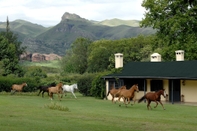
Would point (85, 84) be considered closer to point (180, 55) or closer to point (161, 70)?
point (161, 70)

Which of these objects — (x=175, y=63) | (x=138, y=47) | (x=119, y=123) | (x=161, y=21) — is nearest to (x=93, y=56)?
(x=138, y=47)

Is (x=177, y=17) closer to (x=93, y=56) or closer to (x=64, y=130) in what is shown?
(x=64, y=130)

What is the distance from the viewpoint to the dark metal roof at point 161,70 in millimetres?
30562

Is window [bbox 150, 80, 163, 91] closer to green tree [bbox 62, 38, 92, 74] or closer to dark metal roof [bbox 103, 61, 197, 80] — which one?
dark metal roof [bbox 103, 61, 197, 80]

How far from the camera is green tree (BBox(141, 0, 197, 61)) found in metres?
39.2

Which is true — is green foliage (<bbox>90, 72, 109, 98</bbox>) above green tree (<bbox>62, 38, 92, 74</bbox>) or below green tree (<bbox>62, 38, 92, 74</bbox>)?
below

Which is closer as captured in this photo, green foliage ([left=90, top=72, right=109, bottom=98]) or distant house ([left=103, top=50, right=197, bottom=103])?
distant house ([left=103, top=50, right=197, bottom=103])

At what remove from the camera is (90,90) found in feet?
131

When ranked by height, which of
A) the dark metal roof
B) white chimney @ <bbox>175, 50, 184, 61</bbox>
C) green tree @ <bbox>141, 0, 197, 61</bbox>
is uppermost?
green tree @ <bbox>141, 0, 197, 61</bbox>

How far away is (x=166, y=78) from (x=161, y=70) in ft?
10.1

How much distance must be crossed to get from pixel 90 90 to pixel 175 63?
9.87 meters

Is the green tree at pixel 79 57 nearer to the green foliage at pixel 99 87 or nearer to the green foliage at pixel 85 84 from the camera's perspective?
the green foliage at pixel 85 84

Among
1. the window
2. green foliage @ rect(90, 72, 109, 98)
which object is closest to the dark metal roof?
the window

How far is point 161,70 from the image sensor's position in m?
33.6
